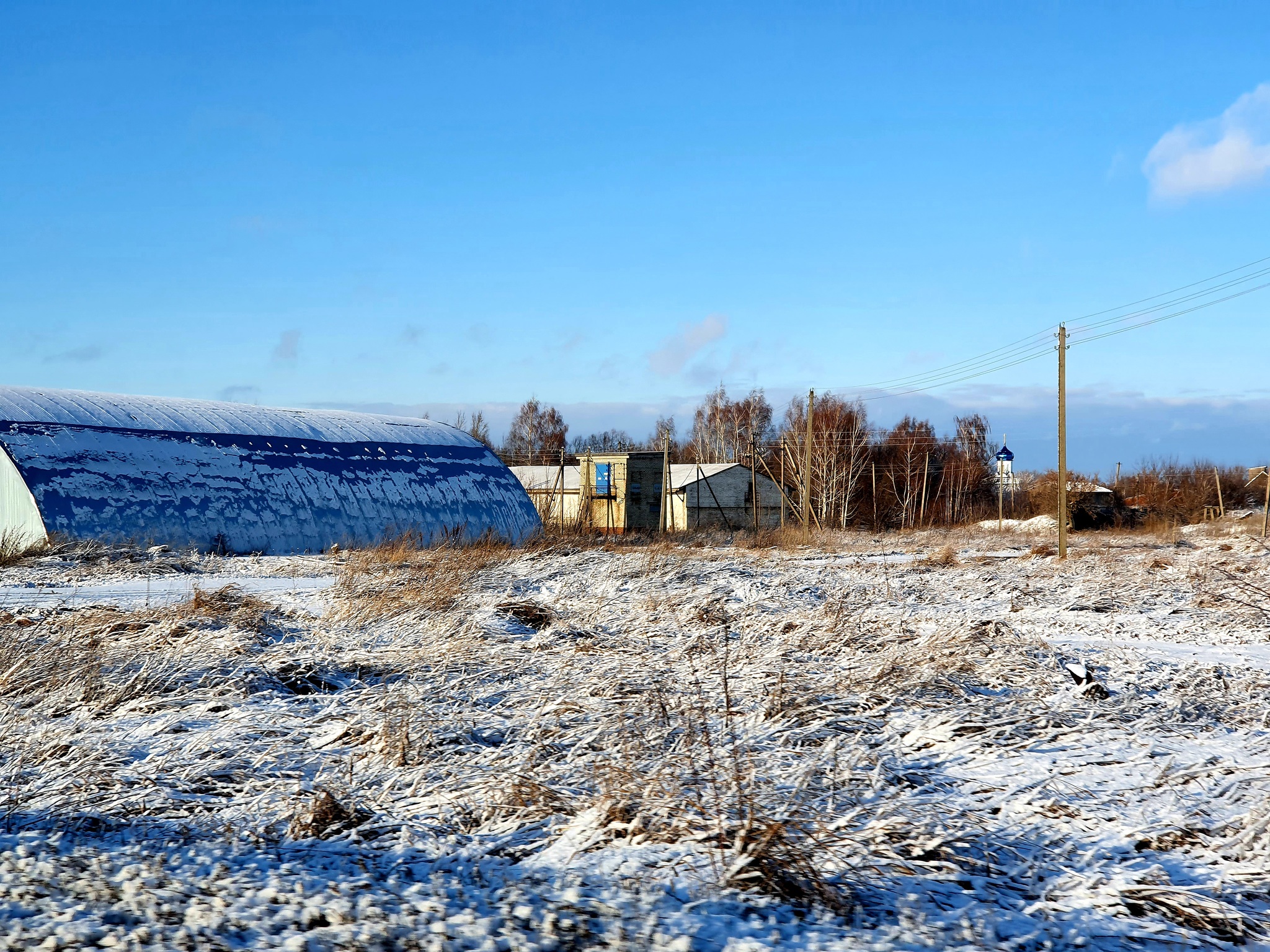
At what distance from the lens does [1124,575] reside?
14.8m

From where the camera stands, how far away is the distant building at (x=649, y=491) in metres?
43.2

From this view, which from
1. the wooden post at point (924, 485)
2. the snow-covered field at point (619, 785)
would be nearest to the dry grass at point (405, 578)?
the snow-covered field at point (619, 785)

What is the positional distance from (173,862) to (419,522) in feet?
69.4

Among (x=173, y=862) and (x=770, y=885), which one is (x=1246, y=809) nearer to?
(x=770, y=885)

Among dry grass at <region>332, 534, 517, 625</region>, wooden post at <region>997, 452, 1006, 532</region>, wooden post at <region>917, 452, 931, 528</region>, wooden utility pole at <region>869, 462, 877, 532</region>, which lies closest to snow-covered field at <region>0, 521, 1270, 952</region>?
dry grass at <region>332, 534, 517, 625</region>

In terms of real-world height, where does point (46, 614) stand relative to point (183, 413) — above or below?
below

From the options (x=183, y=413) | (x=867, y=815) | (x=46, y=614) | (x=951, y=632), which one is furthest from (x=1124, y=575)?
(x=183, y=413)

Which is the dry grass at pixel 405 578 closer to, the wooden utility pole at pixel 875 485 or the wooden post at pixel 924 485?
the wooden utility pole at pixel 875 485

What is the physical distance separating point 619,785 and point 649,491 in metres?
40.8

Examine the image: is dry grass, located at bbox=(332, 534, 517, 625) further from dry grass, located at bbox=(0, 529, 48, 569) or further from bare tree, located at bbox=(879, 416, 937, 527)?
bare tree, located at bbox=(879, 416, 937, 527)

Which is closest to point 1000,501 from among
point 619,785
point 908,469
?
point 908,469

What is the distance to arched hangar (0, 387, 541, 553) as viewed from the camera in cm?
1902

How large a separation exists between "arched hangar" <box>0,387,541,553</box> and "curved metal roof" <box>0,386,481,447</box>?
0.15 ft

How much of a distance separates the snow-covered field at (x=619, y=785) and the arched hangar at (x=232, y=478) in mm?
12074
